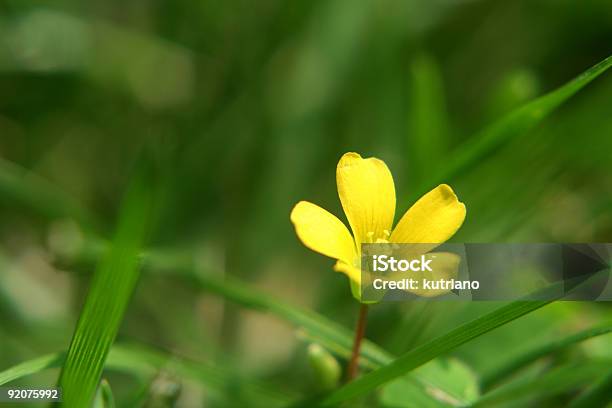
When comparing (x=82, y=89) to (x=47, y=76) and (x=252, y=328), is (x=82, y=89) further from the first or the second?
(x=252, y=328)

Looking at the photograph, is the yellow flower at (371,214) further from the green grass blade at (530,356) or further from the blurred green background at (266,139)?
the blurred green background at (266,139)

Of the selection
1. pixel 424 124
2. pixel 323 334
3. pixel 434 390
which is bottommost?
pixel 434 390

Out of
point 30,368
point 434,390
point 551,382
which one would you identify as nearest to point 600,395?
point 551,382

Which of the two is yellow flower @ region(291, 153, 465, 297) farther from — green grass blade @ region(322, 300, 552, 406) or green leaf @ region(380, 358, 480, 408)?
green leaf @ region(380, 358, 480, 408)

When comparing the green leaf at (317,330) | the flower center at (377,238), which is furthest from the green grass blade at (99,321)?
the flower center at (377,238)

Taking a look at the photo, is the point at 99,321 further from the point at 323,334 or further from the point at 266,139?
the point at 266,139

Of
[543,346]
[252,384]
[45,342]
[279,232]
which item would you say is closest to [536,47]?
[279,232]
